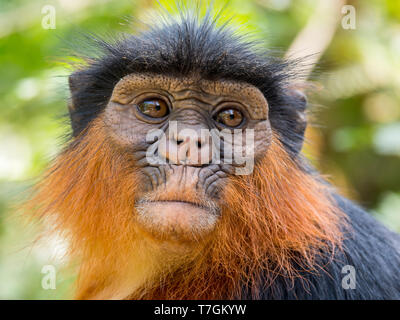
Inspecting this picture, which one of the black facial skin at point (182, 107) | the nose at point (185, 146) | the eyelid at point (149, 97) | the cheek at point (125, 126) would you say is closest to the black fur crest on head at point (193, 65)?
the black facial skin at point (182, 107)

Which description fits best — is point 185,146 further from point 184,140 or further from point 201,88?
point 201,88

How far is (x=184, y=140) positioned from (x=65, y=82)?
2.82 meters

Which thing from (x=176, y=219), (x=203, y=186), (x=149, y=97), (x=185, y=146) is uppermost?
(x=149, y=97)

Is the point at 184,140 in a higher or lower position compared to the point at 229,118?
lower

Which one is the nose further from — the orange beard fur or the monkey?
the orange beard fur

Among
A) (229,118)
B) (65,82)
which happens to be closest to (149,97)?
(229,118)

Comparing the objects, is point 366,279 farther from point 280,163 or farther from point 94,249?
point 94,249

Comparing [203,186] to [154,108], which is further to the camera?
[154,108]

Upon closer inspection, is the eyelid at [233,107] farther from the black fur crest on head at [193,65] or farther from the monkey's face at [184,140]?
the black fur crest on head at [193,65]

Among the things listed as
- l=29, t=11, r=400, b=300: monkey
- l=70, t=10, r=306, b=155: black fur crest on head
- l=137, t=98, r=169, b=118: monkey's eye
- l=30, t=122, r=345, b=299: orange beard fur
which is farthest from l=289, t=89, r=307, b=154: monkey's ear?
l=137, t=98, r=169, b=118: monkey's eye

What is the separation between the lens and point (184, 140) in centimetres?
397

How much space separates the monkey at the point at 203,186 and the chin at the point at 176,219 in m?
0.01

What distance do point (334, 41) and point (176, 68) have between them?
734cm
